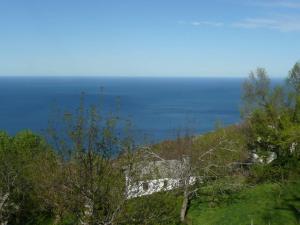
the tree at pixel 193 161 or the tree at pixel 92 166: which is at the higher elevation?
the tree at pixel 92 166

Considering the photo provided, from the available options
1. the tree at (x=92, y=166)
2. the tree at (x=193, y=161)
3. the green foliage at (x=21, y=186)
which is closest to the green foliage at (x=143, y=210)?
the tree at (x=92, y=166)

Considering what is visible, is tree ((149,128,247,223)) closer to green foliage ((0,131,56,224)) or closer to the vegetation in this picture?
the vegetation

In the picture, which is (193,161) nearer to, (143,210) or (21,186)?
(21,186)

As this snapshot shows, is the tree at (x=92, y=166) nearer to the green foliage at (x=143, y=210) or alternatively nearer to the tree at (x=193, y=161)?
the green foliage at (x=143, y=210)

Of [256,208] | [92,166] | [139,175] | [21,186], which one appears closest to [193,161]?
[256,208]

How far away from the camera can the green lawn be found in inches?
1297


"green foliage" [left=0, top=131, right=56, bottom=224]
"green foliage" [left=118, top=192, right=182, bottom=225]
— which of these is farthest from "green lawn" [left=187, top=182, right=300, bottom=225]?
"green foliage" [left=0, top=131, right=56, bottom=224]

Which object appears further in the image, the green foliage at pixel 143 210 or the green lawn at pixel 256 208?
the green lawn at pixel 256 208

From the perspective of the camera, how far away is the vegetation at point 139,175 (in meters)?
18.5

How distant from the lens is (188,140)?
36969 millimetres

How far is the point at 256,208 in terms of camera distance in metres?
35.4

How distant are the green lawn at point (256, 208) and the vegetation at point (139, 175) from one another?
0.09m

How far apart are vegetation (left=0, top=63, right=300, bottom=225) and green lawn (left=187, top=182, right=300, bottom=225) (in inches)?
3.4

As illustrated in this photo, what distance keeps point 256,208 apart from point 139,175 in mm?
18830
